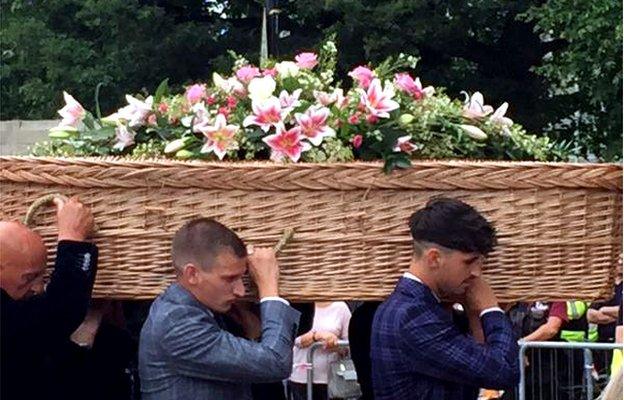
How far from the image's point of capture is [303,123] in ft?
11.5

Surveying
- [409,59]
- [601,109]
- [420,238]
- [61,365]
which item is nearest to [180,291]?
[61,365]

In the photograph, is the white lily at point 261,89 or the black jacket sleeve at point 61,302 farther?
the white lily at point 261,89

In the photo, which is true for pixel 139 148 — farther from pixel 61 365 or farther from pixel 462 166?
pixel 462 166

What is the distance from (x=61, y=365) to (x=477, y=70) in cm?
1566

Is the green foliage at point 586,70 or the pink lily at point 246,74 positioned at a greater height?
the green foliage at point 586,70

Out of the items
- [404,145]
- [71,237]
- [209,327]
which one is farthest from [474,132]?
[71,237]

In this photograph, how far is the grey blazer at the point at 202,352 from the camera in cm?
341

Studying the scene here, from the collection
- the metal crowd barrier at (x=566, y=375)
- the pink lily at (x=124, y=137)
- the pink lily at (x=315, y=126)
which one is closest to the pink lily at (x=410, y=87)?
the pink lily at (x=315, y=126)

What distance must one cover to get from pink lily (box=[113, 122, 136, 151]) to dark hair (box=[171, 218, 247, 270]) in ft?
1.15

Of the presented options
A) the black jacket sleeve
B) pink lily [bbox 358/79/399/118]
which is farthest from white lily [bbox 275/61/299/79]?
the black jacket sleeve

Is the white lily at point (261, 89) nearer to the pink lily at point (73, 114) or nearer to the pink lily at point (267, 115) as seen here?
the pink lily at point (267, 115)

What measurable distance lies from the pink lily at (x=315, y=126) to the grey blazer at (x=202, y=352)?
47 cm

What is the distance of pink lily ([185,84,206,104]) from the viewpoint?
3.69 meters

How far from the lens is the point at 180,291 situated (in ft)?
11.5
